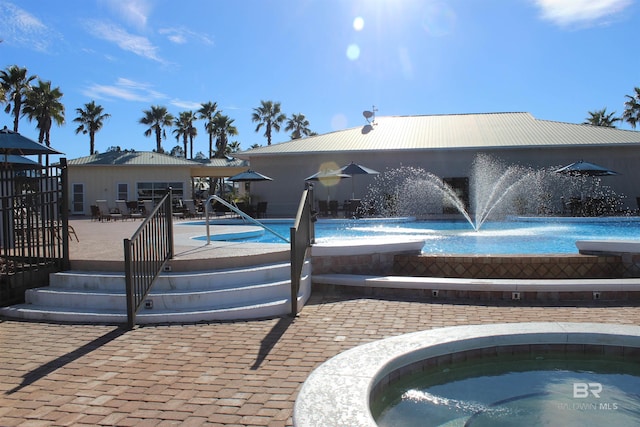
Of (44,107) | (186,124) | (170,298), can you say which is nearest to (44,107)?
(44,107)

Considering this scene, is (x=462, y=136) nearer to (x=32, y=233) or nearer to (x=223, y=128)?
(x=32, y=233)

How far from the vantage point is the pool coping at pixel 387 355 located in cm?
271

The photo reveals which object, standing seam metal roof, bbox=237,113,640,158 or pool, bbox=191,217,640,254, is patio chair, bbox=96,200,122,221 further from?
pool, bbox=191,217,640,254

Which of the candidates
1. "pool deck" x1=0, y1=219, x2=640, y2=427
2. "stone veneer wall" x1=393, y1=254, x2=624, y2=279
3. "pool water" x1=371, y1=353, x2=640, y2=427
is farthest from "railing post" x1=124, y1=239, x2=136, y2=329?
"stone veneer wall" x1=393, y1=254, x2=624, y2=279

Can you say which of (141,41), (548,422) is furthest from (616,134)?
(548,422)

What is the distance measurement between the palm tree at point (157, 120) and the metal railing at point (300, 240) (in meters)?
42.0

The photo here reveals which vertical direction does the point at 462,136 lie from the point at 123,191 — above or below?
above

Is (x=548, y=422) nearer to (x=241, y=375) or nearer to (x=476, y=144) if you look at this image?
(x=241, y=375)

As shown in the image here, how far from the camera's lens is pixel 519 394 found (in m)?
3.41

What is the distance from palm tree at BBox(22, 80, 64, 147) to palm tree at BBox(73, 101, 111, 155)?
25.2 ft

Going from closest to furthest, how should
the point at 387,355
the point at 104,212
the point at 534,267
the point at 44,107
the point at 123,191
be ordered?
the point at 387,355 < the point at 534,267 < the point at 104,212 < the point at 123,191 < the point at 44,107

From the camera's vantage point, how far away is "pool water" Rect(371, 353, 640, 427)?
3027mm

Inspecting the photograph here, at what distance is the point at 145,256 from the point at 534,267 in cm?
508

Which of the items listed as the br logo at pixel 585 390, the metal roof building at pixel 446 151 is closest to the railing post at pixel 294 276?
the br logo at pixel 585 390
